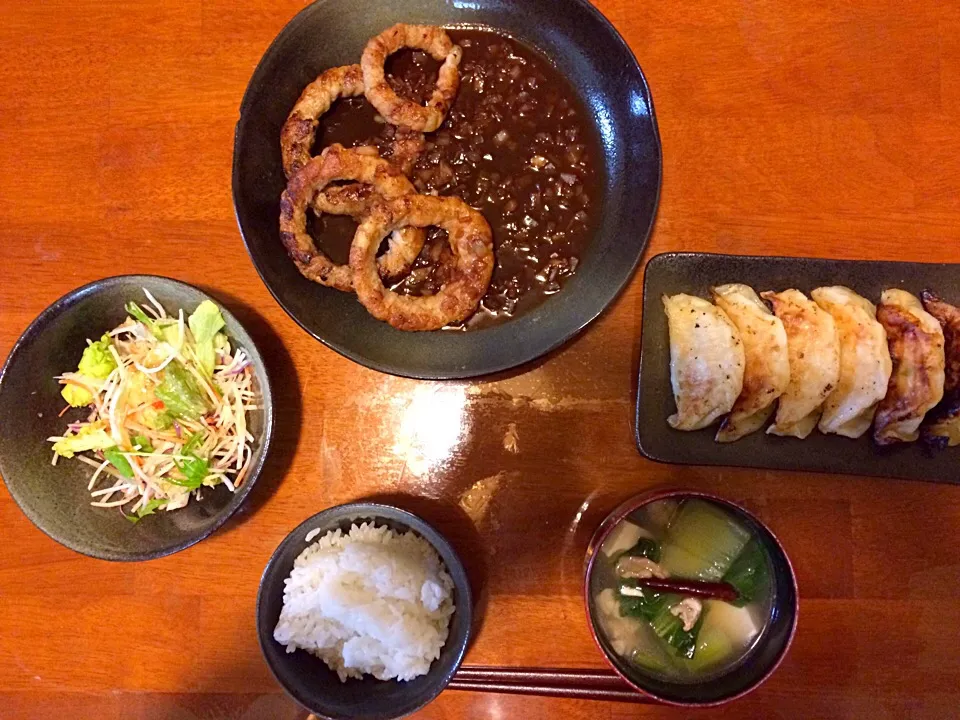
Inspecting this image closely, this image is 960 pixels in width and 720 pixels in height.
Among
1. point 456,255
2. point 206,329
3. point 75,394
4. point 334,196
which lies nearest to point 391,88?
point 334,196

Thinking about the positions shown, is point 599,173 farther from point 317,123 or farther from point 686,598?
point 686,598

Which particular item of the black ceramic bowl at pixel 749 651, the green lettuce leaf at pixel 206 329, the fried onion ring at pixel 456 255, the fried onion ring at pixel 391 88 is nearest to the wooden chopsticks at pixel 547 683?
the black ceramic bowl at pixel 749 651

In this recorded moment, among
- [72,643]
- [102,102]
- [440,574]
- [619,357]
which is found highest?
[102,102]

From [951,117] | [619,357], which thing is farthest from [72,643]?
[951,117]

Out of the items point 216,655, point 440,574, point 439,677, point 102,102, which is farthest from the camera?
point 102,102

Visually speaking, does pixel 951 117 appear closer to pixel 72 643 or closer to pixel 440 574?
pixel 440 574

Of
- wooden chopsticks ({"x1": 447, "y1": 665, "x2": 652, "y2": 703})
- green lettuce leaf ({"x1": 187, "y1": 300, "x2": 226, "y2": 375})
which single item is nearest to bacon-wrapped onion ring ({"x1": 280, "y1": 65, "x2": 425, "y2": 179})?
green lettuce leaf ({"x1": 187, "y1": 300, "x2": 226, "y2": 375})

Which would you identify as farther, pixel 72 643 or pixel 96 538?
pixel 72 643
